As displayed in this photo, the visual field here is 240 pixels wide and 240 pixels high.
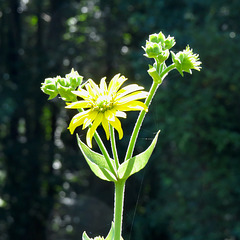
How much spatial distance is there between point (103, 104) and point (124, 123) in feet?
23.7

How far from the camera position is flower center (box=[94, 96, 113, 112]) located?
129 centimetres

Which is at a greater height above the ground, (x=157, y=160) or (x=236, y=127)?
(x=236, y=127)

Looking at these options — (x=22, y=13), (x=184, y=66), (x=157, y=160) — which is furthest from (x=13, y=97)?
(x=184, y=66)

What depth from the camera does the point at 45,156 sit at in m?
9.49

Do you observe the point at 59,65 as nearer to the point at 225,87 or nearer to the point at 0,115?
the point at 0,115

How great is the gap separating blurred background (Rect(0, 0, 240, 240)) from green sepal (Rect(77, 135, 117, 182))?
5287 mm

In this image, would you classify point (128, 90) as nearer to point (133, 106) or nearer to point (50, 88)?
point (133, 106)

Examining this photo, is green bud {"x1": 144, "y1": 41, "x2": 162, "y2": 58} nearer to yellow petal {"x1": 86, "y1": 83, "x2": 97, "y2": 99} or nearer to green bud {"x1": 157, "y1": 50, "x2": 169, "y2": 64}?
green bud {"x1": 157, "y1": 50, "x2": 169, "y2": 64}

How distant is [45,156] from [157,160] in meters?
2.64

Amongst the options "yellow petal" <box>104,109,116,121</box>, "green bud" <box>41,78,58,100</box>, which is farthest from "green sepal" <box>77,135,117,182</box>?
"green bud" <box>41,78,58,100</box>

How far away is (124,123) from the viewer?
8.52m

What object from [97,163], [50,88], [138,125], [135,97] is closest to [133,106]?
[135,97]

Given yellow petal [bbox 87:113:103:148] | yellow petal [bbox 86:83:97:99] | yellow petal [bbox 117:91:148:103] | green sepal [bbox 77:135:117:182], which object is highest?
yellow petal [bbox 86:83:97:99]

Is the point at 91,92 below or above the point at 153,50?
below
